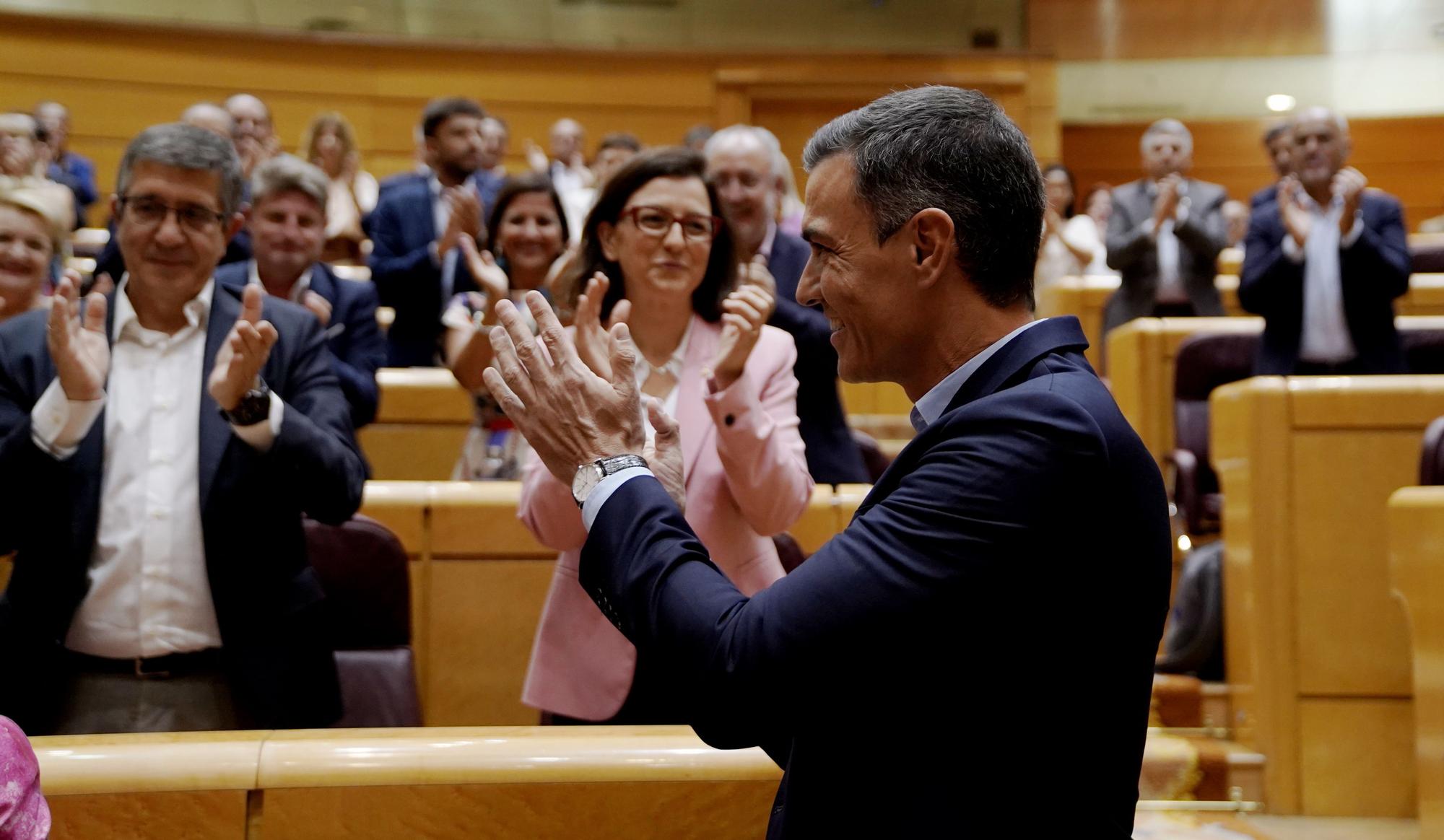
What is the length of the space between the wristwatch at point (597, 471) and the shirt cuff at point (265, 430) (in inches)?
25.4

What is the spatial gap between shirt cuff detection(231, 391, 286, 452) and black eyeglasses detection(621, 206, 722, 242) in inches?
17.6

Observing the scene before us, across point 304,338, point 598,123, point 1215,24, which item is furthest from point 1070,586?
point 1215,24

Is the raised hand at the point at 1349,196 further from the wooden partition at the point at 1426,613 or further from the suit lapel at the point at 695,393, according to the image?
the suit lapel at the point at 695,393

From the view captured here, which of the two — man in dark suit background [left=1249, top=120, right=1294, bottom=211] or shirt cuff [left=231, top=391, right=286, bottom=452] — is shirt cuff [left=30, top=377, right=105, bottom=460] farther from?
man in dark suit background [left=1249, top=120, right=1294, bottom=211]

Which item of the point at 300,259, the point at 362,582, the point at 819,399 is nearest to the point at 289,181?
the point at 300,259

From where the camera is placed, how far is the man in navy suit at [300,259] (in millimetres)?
2287

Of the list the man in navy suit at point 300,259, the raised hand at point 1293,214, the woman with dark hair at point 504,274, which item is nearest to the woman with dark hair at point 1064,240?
the raised hand at point 1293,214

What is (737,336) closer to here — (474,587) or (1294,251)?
(474,587)

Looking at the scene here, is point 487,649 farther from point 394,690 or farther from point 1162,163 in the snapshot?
point 1162,163

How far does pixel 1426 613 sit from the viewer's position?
5.56 feet

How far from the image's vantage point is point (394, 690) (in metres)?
1.68

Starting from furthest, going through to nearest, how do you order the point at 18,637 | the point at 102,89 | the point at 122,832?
the point at 102,89, the point at 18,637, the point at 122,832

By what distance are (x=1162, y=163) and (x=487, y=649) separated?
2978mm

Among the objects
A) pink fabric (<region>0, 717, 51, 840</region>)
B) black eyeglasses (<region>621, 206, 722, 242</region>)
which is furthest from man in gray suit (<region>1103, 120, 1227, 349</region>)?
pink fabric (<region>0, 717, 51, 840</region>)
